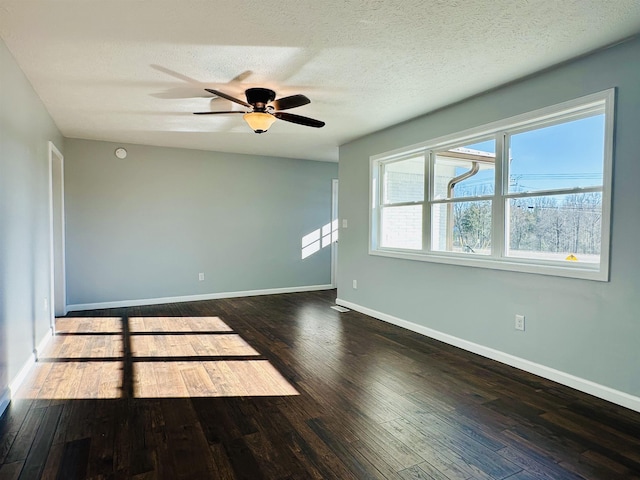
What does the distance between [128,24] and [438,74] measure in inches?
86.9

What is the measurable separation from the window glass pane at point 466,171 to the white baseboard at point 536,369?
1439 mm

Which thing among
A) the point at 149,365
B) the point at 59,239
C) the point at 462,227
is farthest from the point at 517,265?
the point at 59,239

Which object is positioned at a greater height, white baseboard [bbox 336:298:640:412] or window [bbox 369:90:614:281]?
window [bbox 369:90:614:281]

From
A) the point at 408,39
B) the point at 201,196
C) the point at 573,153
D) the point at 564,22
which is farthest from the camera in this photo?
the point at 201,196

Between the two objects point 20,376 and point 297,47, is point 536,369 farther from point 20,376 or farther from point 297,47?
point 20,376

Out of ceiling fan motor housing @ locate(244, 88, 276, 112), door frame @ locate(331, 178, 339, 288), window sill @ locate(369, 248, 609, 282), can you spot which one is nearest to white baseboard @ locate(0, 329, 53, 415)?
ceiling fan motor housing @ locate(244, 88, 276, 112)

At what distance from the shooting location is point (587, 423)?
7.21 ft

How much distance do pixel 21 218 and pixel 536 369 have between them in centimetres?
424

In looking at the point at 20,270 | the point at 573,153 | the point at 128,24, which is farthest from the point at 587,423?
the point at 20,270

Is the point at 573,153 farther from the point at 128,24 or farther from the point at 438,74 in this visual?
the point at 128,24

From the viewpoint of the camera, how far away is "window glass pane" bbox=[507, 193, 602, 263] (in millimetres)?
2646

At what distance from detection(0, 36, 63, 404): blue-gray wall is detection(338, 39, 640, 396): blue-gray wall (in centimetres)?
357

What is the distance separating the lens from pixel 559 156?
2836mm

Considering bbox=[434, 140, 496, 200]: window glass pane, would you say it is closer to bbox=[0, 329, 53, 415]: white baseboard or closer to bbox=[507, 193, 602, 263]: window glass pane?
bbox=[507, 193, 602, 263]: window glass pane
